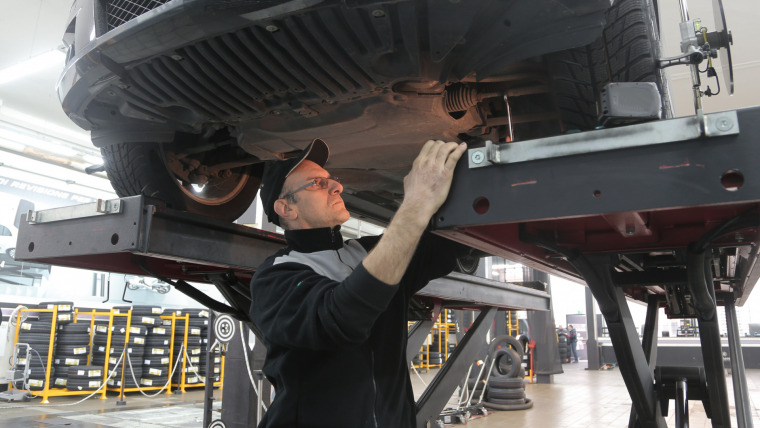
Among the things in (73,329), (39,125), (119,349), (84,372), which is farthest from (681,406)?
(39,125)

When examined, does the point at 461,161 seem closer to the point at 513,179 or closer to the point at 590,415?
the point at 513,179

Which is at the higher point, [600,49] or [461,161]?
[600,49]

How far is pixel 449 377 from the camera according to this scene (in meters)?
3.34

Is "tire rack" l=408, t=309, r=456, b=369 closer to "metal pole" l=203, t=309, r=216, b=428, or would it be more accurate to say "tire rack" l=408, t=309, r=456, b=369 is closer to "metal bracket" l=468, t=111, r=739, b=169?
"metal pole" l=203, t=309, r=216, b=428

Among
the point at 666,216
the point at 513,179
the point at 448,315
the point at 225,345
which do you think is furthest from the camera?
the point at 448,315

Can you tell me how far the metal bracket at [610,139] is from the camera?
0.89 m

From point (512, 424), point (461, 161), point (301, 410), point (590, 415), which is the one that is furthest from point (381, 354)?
point (590, 415)

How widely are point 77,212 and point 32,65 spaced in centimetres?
848

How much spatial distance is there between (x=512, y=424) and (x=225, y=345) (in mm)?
3163

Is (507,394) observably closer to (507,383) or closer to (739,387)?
(507,383)

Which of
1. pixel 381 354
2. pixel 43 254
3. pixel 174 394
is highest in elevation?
pixel 43 254

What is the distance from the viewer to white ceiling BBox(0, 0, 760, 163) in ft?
23.9

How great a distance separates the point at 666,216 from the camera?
1299 millimetres

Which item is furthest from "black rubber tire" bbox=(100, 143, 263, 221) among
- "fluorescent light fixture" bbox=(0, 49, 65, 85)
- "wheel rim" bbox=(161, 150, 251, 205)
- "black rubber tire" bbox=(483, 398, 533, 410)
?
"fluorescent light fixture" bbox=(0, 49, 65, 85)
